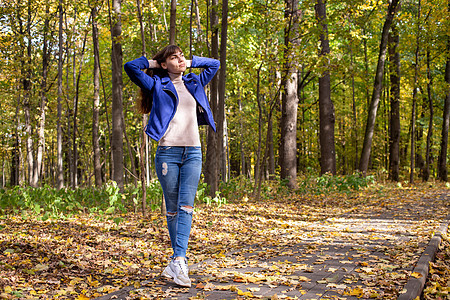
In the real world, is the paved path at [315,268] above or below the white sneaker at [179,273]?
below

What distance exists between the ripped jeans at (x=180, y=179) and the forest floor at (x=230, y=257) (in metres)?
0.50

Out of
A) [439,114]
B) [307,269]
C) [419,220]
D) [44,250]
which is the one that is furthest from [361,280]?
[439,114]

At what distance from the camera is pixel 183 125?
13.1 ft

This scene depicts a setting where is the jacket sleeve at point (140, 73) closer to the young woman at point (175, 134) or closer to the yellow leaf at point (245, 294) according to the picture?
the young woman at point (175, 134)

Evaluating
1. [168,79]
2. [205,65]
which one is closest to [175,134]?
[168,79]

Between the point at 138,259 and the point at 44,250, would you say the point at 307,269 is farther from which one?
the point at 44,250

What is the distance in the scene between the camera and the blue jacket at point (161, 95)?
3.89 meters

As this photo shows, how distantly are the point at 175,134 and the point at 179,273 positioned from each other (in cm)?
128

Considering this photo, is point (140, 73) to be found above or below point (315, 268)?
above

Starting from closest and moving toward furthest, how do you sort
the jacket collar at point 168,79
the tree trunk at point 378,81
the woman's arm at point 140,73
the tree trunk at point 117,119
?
1. the woman's arm at point 140,73
2. the jacket collar at point 168,79
3. the tree trunk at point 117,119
4. the tree trunk at point 378,81

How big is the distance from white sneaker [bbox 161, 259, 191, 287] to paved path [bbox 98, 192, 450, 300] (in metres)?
0.07

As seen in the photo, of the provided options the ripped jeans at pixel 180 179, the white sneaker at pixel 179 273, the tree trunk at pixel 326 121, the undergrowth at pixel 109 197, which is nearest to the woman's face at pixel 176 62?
the ripped jeans at pixel 180 179

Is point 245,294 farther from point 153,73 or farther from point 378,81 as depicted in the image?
point 378,81

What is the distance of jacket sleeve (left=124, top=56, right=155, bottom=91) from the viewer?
3.89 m
